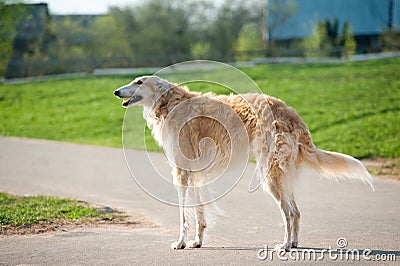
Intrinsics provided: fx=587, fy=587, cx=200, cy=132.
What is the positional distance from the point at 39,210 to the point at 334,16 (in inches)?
1798

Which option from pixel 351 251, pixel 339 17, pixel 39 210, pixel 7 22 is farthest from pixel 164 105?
pixel 339 17

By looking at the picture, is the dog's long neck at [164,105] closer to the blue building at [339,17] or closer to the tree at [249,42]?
the tree at [249,42]

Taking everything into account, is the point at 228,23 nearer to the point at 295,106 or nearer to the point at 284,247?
the point at 295,106

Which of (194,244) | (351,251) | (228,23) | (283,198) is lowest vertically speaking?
(194,244)

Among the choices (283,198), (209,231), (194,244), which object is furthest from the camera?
(209,231)

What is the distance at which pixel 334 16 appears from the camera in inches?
2031

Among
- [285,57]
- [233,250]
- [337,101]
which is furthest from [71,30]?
[233,250]

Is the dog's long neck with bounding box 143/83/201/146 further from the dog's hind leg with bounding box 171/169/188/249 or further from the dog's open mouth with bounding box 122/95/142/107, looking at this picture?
the dog's hind leg with bounding box 171/169/188/249

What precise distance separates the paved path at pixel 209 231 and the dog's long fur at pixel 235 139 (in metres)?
0.57

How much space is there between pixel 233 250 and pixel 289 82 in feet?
69.0

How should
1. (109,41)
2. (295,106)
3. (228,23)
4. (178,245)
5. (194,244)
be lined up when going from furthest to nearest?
(228,23) → (109,41) → (295,106) → (194,244) → (178,245)

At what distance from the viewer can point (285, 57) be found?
141 feet

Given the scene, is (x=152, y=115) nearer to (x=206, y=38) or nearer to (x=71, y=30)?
(x=71, y=30)

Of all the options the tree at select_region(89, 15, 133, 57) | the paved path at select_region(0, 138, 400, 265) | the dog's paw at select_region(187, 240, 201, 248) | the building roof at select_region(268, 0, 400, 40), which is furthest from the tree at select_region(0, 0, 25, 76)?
the dog's paw at select_region(187, 240, 201, 248)
